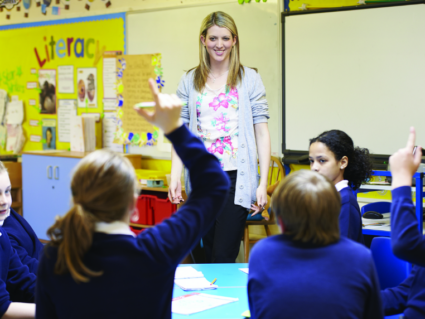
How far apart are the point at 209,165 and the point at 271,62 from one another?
2.80 m

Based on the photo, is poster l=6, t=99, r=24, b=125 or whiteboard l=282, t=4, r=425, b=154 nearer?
whiteboard l=282, t=4, r=425, b=154

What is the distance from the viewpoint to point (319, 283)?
37.4 inches

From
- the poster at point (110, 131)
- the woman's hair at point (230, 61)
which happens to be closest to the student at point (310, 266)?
the woman's hair at point (230, 61)

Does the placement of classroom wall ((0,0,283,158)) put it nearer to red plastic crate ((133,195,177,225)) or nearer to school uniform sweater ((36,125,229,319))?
red plastic crate ((133,195,177,225))

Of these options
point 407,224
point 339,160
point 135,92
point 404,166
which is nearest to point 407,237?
point 407,224

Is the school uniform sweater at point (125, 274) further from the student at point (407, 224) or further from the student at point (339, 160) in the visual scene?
the student at point (339, 160)

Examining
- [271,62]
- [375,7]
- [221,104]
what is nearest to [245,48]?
[271,62]

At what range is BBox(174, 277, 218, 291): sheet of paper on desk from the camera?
155 cm

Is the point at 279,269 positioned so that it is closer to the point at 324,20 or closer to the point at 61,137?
the point at 324,20

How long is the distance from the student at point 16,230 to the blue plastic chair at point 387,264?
1219mm

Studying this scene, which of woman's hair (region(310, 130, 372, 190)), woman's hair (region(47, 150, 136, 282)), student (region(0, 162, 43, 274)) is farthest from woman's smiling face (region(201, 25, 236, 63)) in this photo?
woman's hair (region(47, 150, 136, 282))

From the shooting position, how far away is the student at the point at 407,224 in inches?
42.3

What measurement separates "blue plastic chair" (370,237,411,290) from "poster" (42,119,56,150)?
3.87 m

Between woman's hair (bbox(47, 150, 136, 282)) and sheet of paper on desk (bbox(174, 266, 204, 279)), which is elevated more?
woman's hair (bbox(47, 150, 136, 282))
